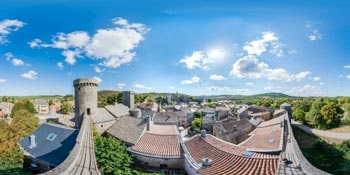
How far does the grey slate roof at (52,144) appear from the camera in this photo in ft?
69.9

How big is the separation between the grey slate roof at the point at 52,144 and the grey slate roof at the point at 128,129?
14.0 ft

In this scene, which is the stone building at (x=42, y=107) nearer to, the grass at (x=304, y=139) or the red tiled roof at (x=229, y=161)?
the grass at (x=304, y=139)

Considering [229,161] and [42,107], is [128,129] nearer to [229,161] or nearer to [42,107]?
[229,161]

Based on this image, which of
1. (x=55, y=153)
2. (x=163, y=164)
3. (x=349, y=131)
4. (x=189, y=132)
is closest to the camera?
(x=163, y=164)

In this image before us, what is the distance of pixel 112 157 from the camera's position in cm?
1872

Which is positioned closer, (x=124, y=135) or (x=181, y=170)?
(x=181, y=170)

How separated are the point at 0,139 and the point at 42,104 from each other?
243 feet

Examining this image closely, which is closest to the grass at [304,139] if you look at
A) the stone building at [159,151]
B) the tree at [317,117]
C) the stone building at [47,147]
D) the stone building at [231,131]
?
the tree at [317,117]

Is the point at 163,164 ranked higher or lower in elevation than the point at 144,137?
lower

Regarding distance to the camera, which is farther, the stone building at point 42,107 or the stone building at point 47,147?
the stone building at point 42,107

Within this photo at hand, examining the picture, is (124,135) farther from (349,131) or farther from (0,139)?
(349,131)

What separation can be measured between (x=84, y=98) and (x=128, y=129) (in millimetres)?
6715

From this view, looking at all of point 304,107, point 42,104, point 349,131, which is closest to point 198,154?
point 349,131

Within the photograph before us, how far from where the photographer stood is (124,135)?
81.7ft
